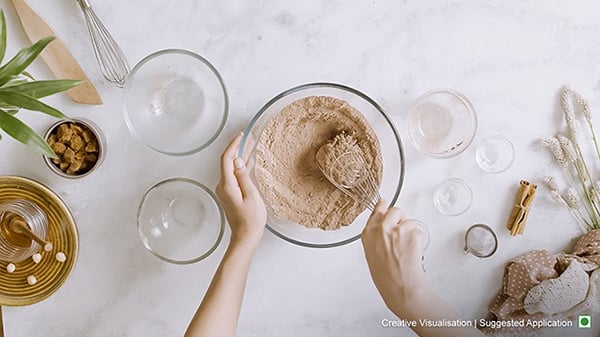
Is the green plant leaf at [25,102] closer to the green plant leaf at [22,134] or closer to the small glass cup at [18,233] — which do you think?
the green plant leaf at [22,134]

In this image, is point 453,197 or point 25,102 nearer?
point 25,102

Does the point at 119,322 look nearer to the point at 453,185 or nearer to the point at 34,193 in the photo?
the point at 34,193

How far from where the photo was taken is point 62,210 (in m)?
1.30

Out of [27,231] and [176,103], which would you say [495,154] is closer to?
[176,103]

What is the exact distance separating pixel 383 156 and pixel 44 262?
82cm

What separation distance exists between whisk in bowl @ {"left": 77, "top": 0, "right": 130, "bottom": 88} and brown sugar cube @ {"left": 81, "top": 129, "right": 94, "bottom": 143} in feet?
0.42

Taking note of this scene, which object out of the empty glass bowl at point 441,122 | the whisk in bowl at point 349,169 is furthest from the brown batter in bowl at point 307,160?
the empty glass bowl at point 441,122

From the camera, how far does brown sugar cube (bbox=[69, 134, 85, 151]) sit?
4.19 feet

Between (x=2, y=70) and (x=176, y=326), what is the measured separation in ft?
2.33

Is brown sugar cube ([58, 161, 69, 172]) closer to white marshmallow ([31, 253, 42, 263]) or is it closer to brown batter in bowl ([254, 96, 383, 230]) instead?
white marshmallow ([31, 253, 42, 263])

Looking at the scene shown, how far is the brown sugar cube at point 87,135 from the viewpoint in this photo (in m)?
1.28

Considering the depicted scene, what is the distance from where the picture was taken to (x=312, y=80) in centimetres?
134

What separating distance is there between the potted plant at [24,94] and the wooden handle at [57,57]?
1.00 ft

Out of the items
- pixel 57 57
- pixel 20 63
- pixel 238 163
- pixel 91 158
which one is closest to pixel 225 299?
pixel 238 163
